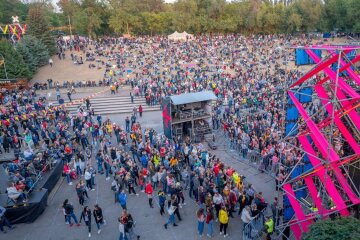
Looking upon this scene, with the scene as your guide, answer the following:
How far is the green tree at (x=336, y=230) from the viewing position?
6.46 m

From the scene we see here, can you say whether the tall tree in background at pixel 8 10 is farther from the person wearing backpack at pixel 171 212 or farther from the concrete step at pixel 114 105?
the person wearing backpack at pixel 171 212

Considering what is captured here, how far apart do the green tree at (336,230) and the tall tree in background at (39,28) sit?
40727 millimetres

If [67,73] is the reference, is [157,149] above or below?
below

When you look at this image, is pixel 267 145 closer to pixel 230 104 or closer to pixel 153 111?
pixel 230 104

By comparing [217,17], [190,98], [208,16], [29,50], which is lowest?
[190,98]

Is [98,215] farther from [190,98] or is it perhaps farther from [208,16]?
[208,16]

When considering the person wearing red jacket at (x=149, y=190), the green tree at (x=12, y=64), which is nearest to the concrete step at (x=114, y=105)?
the green tree at (x=12, y=64)

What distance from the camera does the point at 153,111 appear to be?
27062 mm

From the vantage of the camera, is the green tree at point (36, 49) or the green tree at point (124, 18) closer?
the green tree at point (36, 49)

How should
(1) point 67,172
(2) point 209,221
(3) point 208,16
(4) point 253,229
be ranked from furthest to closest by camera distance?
(3) point 208,16 → (1) point 67,172 → (2) point 209,221 → (4) point 253,229

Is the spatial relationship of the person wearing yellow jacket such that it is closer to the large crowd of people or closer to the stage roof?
the large crowd of people

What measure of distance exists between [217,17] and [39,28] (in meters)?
35.3

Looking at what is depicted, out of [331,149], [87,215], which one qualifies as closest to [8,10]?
[87,215]

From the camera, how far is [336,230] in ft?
21.8
